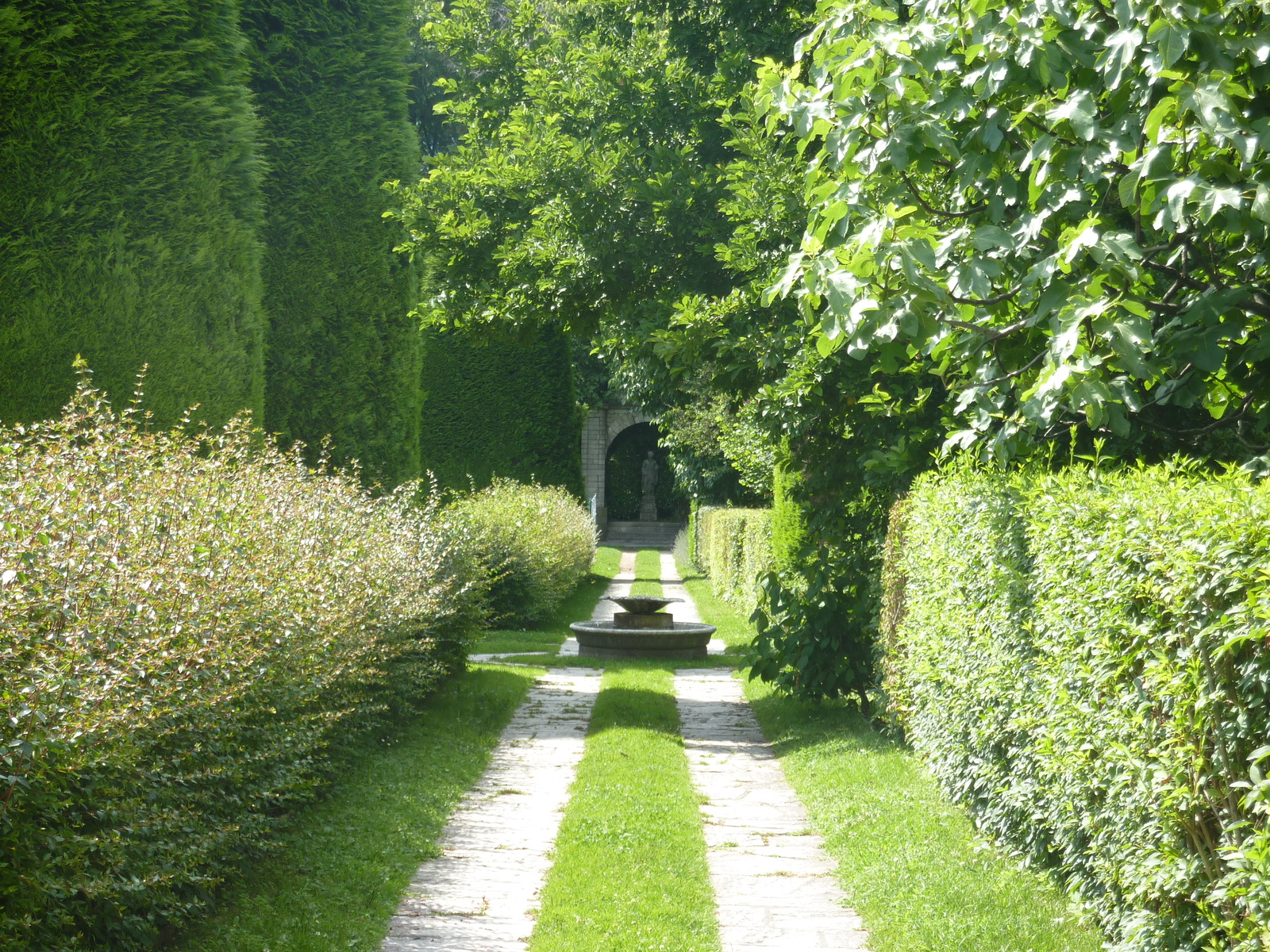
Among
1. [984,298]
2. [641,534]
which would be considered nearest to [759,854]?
[984,298]

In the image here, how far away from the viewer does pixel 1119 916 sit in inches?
141

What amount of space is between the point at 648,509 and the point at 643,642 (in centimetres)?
3008

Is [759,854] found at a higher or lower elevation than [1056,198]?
lower

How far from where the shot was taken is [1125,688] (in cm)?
338

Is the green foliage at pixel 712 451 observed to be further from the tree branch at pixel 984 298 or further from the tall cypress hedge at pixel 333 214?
the tree branch at pixel 984 298

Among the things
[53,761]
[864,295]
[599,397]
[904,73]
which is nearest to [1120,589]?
[864,295]

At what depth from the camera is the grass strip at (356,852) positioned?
158 inches

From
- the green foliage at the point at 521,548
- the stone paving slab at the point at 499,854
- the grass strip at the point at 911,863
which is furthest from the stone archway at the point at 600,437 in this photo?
the grass strip at the point at 911,863

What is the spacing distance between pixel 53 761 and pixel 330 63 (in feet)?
29.2

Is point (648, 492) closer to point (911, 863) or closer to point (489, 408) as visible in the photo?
point (489, 408)

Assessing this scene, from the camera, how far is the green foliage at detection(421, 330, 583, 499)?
2461 centimetres

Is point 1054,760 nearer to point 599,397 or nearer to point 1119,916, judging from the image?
point 1119,916

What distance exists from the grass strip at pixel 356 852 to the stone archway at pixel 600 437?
1144 inches

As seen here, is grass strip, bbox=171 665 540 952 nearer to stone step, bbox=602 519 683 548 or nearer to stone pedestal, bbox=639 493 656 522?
stone step, bbox=602 519 683 548
